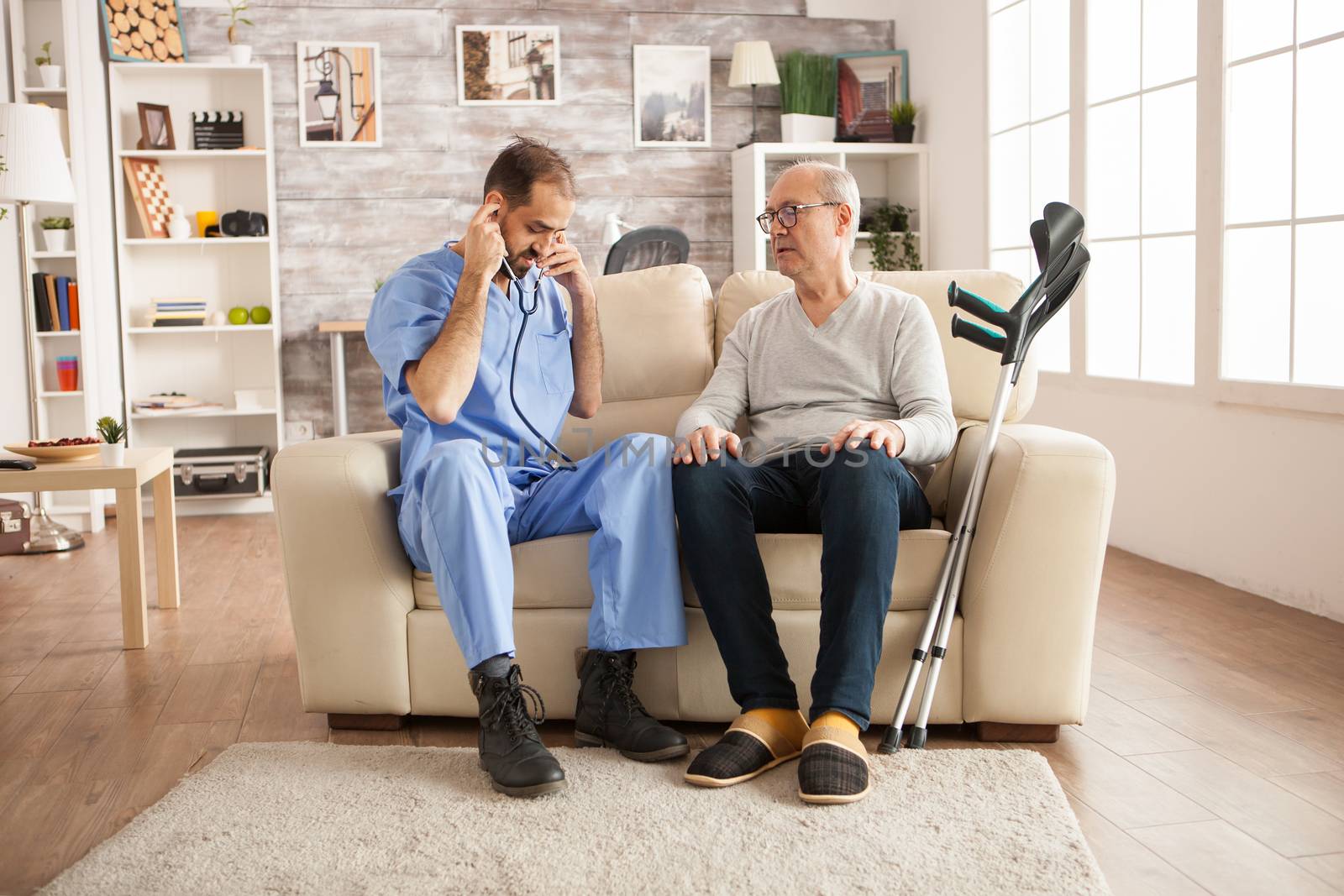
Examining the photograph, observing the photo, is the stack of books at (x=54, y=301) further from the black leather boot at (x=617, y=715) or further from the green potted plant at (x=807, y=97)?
the black leather boot at (x=617, y=715)

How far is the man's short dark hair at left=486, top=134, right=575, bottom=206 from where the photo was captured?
217 cm

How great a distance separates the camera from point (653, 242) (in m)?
3.88

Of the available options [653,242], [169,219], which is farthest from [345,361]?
[653,242]

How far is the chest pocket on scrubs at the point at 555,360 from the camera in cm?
237

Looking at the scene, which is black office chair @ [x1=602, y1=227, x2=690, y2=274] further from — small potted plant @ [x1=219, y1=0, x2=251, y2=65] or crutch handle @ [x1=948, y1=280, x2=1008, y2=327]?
small potted plant @ [x1=219, y1=0, x2=251, y2=65]

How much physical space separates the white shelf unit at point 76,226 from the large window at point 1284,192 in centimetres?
413

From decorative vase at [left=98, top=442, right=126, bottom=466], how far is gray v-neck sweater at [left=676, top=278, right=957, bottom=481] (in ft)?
A: 5.29

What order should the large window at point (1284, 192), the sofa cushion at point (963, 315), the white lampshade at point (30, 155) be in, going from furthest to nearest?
the white lampshade at point (30, 155)
the large window at point (1284, 192)
the sofa cushion at point (963, 315)

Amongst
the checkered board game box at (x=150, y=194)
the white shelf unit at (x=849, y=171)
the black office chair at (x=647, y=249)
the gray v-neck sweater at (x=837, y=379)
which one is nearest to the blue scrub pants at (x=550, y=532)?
the gray v-neck sweater at (x=837, y=379)

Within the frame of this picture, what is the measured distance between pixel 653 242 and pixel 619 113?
1.72m

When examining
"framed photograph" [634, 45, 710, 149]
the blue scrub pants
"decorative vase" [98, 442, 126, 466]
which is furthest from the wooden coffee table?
"framed photograph" [634, 45, 710, 149]

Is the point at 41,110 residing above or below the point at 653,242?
above

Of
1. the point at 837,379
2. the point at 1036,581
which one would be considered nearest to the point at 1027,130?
the point at 837,379

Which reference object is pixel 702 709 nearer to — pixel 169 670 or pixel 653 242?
pixel 169 670
